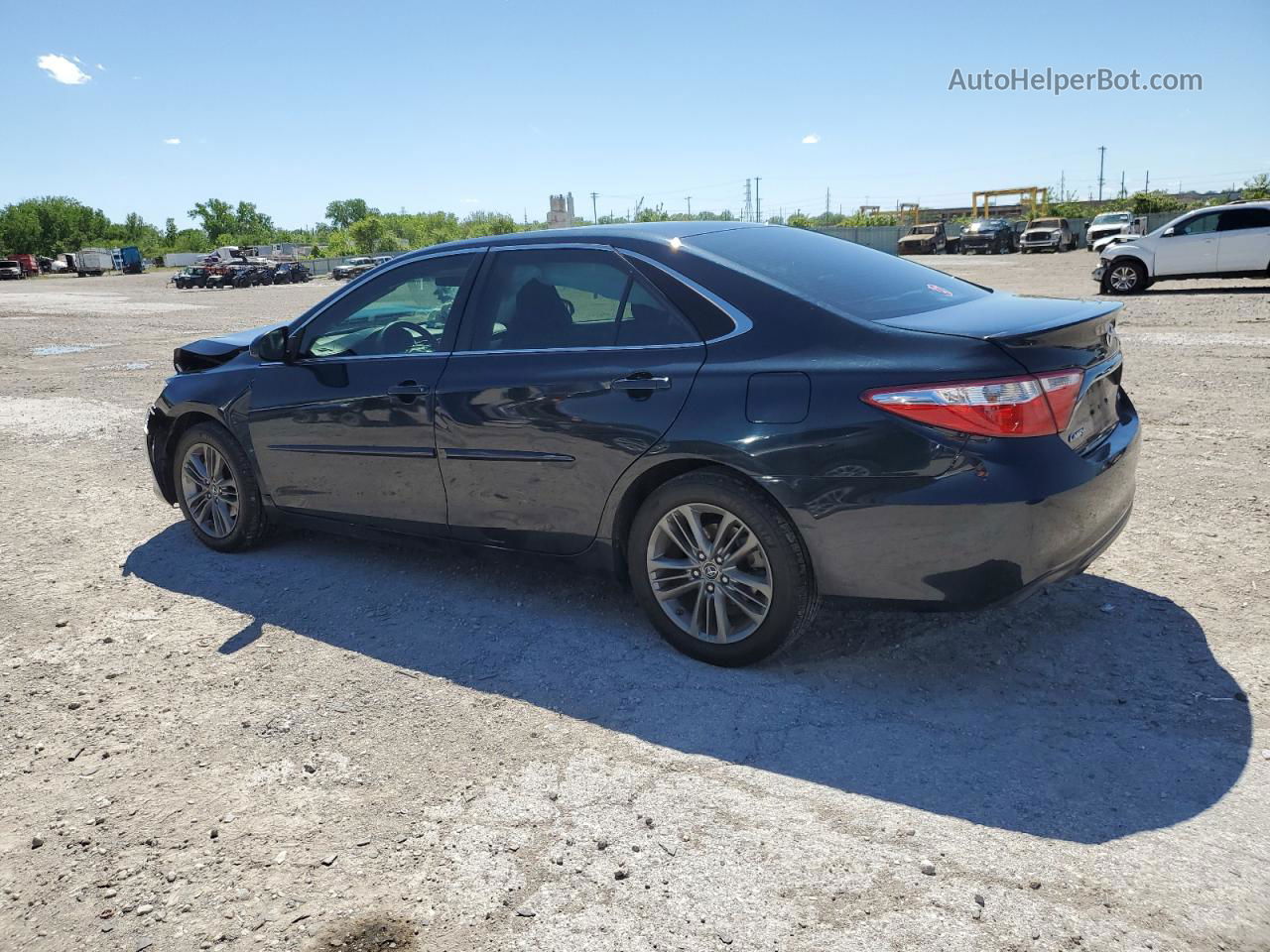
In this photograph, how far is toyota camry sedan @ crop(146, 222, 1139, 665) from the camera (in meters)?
3.28

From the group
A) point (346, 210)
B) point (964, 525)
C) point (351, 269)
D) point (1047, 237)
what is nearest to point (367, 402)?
point (964, 525)

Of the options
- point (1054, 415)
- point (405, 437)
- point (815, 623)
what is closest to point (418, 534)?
point (405, 437)

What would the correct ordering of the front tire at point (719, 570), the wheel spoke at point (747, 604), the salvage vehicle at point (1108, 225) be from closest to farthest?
the front tire at point (719, 570), the wheel spoke at point (747, 604), the salvage vehicle at point (1108, 225)

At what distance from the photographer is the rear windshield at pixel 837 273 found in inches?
148

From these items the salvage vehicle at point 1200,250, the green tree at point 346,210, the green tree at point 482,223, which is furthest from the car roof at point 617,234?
the green tree at point 346,210

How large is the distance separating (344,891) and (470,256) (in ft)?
9.47

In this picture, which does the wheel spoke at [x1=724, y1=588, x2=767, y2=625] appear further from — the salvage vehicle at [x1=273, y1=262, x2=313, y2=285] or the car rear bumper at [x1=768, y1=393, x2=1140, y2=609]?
the salvage vehicle at [x1=273, y1=262, x2=313, y2=285]

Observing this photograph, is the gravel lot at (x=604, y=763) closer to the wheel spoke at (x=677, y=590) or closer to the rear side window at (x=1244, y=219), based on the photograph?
the wheel spoke at (x=677, y=590)

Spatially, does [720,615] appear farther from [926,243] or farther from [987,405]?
[926,243]

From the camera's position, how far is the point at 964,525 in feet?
10.6

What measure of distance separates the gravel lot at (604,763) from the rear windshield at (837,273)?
1.35 m

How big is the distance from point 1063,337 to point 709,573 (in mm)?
1496

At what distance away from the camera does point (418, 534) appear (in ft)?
15.4

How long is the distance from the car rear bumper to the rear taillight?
56 millimetres
